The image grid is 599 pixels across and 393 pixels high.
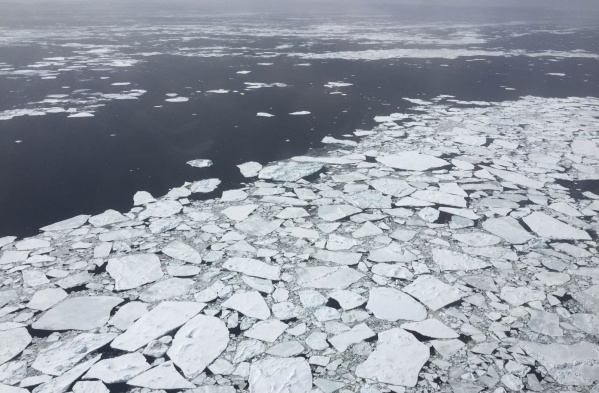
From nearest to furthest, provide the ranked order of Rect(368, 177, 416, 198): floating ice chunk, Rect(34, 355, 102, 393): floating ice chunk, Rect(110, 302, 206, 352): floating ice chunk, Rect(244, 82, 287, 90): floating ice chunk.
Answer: Rect(34, 355, 102, 393): floating ice chunk < Rect(110, 302, 206, 352): floating ice chunk < Rect(368, 177, 416, 198): floating ice chunk < Rect(244, 82, 287, 90): floating ice chunk

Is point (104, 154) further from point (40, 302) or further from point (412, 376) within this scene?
point (412, 376)

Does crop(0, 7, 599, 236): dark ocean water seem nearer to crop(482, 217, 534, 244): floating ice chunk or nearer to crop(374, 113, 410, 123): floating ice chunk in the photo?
crop(374, 113, 410, 123): floating ice chunk

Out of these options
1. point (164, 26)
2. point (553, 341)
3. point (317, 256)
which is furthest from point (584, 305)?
point (164, 26)

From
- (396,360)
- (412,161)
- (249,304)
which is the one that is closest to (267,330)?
(249,304)

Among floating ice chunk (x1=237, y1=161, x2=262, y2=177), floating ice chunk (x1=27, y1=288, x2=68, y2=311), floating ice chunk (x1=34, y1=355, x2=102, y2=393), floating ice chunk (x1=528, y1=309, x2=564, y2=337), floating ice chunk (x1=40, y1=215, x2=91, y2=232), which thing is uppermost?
floating ice chunk (x1=237, y1=161, x2=262, y2=177)

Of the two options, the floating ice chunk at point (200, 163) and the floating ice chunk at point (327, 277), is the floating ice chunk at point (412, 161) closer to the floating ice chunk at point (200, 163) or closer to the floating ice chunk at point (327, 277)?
the floating ice chunk at point (200, 163)

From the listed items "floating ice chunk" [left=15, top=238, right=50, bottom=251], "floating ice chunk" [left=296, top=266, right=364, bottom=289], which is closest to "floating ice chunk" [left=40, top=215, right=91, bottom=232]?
"floating ice chunk" [left=15, top=238, right=50, bottom=251]

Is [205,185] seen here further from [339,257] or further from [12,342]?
[12,342]

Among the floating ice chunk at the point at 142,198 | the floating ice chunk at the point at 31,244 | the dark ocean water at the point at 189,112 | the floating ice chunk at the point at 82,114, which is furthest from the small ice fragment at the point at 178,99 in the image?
the floating ice chunk at the point at 31,244
